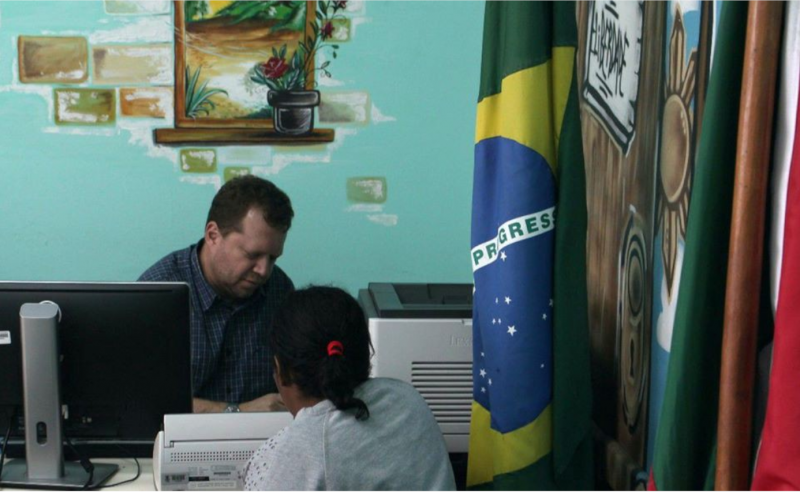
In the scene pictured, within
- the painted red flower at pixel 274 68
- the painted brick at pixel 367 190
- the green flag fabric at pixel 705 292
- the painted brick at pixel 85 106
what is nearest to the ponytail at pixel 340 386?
the green flag fabric at pixel 705 292

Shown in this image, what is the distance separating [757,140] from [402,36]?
6.45 ft

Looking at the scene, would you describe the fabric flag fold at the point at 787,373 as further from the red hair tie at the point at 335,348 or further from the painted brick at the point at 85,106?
the painted brick at the point at 85,106

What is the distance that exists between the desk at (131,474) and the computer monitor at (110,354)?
105mm

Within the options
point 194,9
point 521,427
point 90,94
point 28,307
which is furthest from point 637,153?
point 90,94

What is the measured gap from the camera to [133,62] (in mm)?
3096

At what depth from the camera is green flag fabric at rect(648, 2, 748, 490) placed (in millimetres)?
1360

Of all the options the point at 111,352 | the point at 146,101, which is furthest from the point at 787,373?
the point at 146,101

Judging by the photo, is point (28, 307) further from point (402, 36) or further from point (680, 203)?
point (402, 36)

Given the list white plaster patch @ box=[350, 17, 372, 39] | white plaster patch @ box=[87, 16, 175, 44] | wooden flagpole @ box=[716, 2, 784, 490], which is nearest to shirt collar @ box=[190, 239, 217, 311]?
white plaster patch @ box=[87, 16, 175, 44]

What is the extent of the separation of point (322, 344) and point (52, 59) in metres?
1.89

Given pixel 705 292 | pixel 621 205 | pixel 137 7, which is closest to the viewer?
pixel 705 292

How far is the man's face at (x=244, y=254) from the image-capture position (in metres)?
2.55

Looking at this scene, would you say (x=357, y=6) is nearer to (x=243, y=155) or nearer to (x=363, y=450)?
(x=243, y=155)

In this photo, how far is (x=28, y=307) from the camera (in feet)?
6.10
